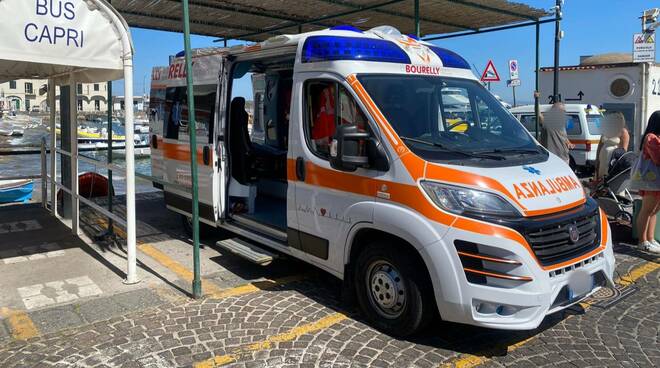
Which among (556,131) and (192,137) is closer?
(192,137)

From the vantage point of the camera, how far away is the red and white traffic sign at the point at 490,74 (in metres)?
13.2

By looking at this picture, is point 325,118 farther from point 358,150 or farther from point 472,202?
point 472,202

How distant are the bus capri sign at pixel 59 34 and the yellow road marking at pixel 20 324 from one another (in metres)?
2.21

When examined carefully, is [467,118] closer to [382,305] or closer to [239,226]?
[382,305]

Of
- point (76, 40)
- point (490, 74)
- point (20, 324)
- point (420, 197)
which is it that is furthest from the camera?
point (490, 74)

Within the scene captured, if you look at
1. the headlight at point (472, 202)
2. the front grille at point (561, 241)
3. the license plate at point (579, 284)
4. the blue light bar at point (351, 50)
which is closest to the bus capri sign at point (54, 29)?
the blue light bar at point (351, 50)

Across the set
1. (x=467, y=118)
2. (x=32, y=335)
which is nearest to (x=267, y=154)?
(x=467, y=118)

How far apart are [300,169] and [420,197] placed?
1438 millimetres

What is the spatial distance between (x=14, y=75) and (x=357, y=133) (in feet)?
19.2

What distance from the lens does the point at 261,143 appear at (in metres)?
7.96

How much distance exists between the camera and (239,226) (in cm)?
618

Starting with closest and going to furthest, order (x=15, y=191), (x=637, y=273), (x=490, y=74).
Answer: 1. (x=637, y=273)
2. (x=15, y=191)
3. (x=490, y=74)

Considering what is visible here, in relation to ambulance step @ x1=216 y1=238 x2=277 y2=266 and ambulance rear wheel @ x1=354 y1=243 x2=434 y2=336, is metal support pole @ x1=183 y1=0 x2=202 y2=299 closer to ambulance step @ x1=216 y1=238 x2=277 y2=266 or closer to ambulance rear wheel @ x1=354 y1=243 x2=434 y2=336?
ambulance step @ x1=216 y1=238 x2=277 y2=266

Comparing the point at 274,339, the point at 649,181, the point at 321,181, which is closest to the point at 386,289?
the point at 274,339
